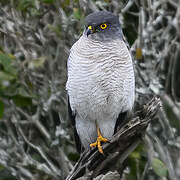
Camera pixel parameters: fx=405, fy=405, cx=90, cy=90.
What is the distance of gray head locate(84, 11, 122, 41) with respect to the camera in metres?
4.12

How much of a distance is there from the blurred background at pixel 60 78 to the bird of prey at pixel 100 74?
17.9 inches

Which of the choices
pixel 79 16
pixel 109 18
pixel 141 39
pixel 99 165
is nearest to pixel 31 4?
pixel 79 16

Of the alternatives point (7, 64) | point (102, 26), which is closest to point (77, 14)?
point (102, 26)

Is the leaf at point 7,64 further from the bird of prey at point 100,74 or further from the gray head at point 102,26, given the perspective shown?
→ the gray head at point 102,26

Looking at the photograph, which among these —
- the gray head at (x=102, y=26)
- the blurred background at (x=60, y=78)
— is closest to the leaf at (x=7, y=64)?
the blurred background at (x=60, y=78)

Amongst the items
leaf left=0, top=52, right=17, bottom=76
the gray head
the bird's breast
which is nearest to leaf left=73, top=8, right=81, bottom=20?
the gray head

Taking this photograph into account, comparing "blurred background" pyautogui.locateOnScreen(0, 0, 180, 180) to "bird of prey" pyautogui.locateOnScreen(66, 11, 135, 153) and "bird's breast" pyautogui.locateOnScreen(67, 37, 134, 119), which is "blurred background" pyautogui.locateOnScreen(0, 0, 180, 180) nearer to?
"bird of prey" pyautogui.locateOnScreen(66, 11, 135, 153)

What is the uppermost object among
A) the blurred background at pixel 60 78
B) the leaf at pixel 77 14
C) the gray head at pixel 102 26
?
the leaf at pixel 77 14

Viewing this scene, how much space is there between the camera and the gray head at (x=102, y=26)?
4121 millimetres

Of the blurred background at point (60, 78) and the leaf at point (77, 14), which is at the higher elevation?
the leaf at point (77, 14)

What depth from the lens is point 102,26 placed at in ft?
13.9

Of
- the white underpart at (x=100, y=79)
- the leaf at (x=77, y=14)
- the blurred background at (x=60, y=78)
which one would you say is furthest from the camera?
the blurred background at (x=60, y=78)

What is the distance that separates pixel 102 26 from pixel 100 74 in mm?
560

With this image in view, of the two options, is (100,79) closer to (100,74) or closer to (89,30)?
(100,74)
